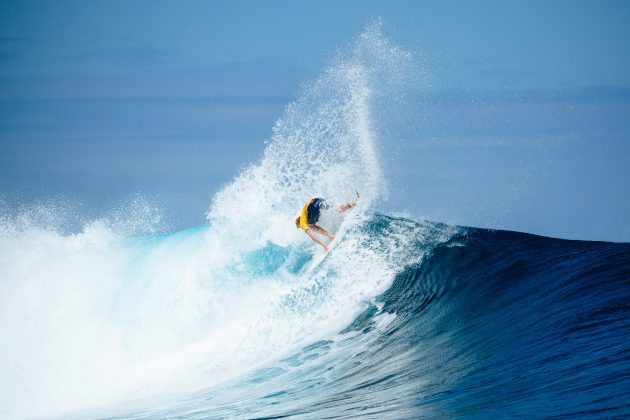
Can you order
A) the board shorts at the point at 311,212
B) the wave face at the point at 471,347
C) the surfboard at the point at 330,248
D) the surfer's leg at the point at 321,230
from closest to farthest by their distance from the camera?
the wave face at the point at 471,347, the surfboard at the point at 330,248, the board shorts at the point at 311,212, the surfer's leg at the point at 321,230

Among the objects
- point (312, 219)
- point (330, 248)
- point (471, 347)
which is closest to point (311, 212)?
point (312, 219)

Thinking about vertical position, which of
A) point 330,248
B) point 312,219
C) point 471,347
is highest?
point 312,219

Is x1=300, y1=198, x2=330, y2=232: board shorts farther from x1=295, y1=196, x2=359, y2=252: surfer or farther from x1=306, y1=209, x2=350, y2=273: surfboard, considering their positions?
x1=306, y1=209, x2=350, y2=273: surfboard

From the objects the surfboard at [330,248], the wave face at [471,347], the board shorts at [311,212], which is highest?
the board shorts at [311,212]

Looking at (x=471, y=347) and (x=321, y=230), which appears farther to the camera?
(x=321, y=230)

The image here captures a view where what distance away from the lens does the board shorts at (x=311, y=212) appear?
1138 centimetres

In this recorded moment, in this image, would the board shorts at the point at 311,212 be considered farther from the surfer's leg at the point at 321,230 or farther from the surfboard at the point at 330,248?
the surfboard at the point at 330,248

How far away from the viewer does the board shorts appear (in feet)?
37.3

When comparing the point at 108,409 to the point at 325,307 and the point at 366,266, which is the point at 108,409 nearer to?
the point at 325,307

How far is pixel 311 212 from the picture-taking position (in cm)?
1150

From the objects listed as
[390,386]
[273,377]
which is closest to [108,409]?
[273,377]

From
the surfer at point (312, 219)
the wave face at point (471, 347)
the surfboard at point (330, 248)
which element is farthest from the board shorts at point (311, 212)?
the wave face at point (471, 347)

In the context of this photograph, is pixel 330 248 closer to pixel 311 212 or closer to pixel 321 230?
pixel 321 230

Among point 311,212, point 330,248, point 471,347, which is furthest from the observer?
point 311,212
